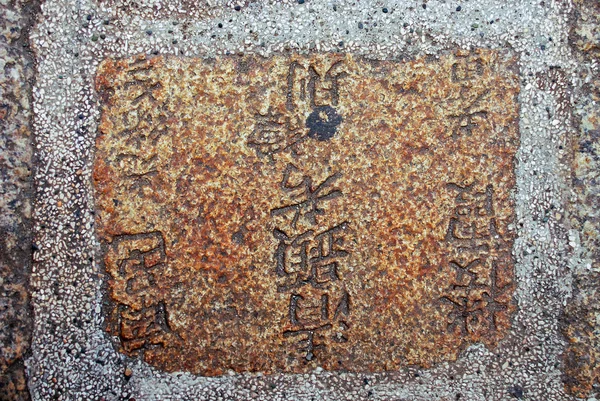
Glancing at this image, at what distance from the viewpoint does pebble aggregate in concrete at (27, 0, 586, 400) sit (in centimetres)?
133

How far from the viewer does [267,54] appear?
1.34m

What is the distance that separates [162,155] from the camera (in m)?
1.32

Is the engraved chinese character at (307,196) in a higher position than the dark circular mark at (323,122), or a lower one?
lower

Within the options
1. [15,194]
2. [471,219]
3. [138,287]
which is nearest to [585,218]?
[471,219]

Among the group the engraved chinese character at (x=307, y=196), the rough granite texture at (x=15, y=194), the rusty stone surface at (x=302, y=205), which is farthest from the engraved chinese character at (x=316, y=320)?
the rough granite texture at (x=15, y=194)

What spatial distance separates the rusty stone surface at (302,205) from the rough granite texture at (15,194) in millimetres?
185

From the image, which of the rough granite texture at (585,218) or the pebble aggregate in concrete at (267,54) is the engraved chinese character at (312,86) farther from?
the rough granite texture at (585,218)

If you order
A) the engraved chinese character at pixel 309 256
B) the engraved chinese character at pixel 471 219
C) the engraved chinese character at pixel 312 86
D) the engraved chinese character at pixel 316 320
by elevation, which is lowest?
the engraved chinese character at pixel 316 320

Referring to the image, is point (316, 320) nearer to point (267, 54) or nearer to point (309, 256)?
point (309, 256)

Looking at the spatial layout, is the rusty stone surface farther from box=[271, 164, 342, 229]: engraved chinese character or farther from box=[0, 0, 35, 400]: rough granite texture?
box=[0, 0, 35, 400]: rough granite texture

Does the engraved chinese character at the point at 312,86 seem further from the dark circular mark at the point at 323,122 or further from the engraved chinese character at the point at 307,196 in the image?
the engraved chinese character at the point at 307,196

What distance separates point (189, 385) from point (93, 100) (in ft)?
2.48

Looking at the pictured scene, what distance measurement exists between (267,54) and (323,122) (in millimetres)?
221

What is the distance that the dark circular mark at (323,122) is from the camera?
1.33 m
